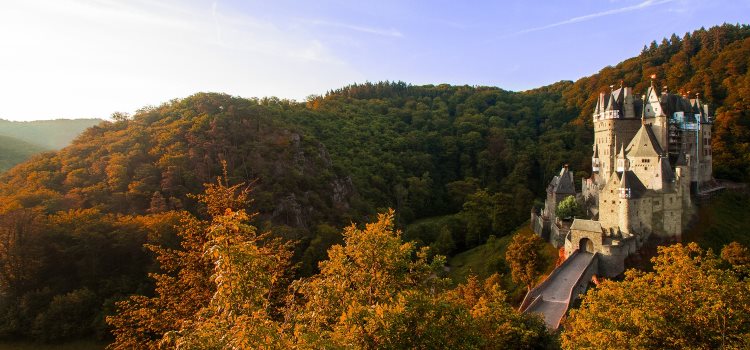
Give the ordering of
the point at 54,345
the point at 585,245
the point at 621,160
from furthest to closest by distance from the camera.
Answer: the point at 621,160, the point at 585,245, the point at 54,345

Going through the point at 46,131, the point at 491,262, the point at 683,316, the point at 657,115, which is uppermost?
the point at 46,131

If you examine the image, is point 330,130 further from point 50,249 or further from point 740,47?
point 740,47

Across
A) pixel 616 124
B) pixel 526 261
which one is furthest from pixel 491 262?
pixel 616 124

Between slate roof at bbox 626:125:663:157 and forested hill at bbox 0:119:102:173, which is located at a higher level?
forested hill at bbox 0:119:102:173

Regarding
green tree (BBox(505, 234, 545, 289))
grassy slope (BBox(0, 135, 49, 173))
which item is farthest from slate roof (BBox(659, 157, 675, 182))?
grassy slope (BBox(0, 135, 49, 173))

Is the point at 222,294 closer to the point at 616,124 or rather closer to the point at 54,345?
the point at 54,345

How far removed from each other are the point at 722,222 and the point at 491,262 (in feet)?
65.3

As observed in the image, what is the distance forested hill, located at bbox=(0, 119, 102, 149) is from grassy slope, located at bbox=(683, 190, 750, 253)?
306 feet

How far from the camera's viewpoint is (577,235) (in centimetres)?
3581

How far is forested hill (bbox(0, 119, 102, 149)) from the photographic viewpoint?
270 ft

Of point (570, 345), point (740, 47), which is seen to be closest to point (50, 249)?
point (570, 345)

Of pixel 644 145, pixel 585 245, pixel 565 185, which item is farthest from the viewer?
pixel 565 185

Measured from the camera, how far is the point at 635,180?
3450 cm

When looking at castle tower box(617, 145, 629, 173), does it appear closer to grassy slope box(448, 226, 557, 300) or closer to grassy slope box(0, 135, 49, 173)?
grassy slope box(448, 226, 557, 300)
